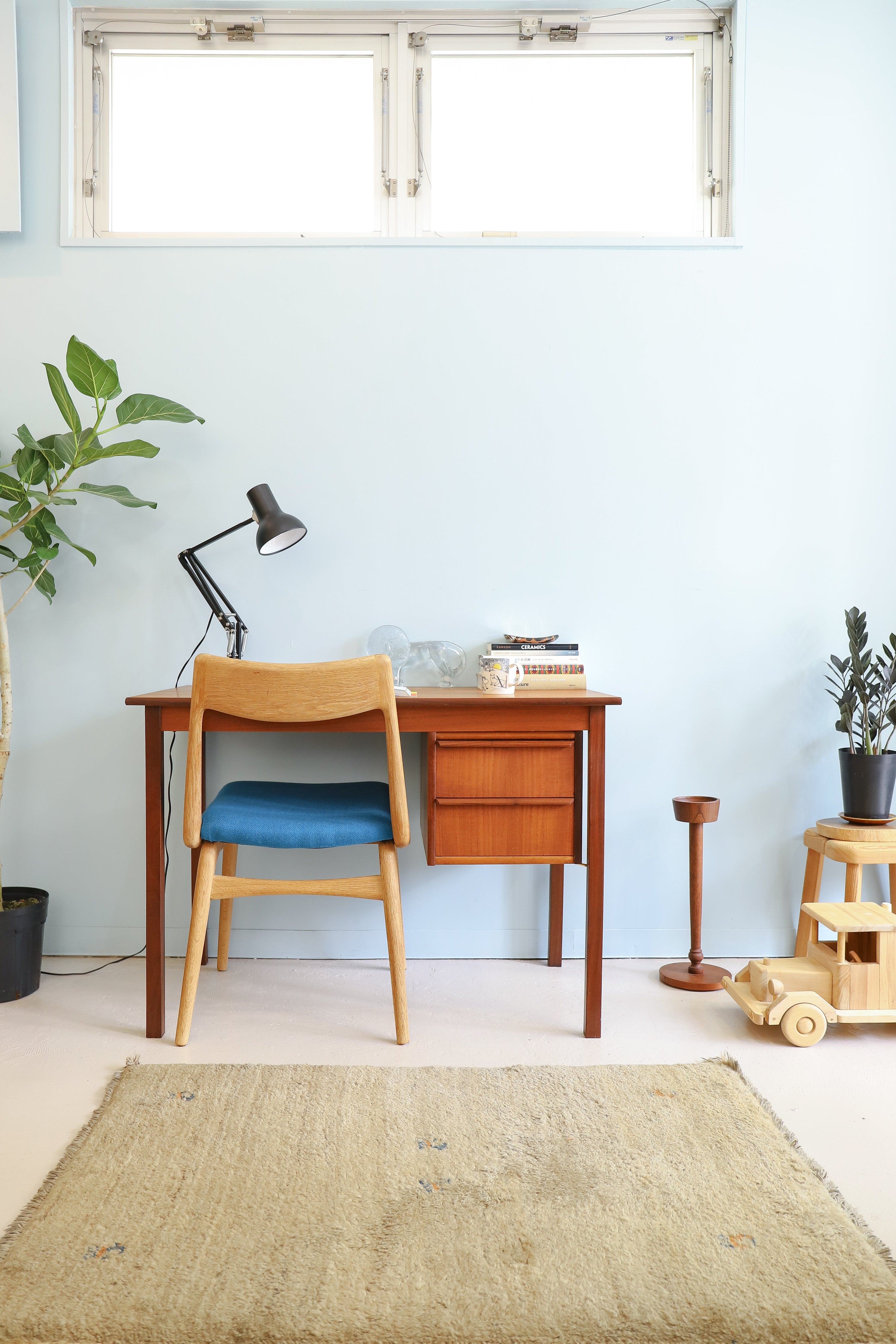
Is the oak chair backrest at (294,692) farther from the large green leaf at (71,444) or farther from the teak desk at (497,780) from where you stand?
the large green leaf at (71,444)

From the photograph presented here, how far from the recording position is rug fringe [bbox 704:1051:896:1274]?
1287mm

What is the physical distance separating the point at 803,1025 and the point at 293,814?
4.03 feet

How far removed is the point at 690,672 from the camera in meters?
2.62

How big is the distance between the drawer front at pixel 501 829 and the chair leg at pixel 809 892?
0.79 m

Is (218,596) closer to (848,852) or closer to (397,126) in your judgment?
(397,126)

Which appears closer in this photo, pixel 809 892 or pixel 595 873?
pixel 595 873

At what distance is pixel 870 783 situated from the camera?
7.61ft

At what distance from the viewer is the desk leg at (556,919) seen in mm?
2525

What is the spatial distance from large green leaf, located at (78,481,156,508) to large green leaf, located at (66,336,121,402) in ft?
0.72

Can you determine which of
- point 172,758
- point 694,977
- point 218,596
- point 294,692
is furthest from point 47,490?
point 694,977

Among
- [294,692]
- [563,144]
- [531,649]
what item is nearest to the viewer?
[294,692]

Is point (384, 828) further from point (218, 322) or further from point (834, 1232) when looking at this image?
point (218, 322)

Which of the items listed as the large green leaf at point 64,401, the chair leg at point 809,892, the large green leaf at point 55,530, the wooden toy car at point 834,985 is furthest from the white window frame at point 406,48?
the wooden toy car at point 834,985

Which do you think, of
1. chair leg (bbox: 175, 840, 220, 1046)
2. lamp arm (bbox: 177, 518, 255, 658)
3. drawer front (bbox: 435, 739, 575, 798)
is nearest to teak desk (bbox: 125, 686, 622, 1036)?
drawer front (bbox: 435, 739, 575, 798)
